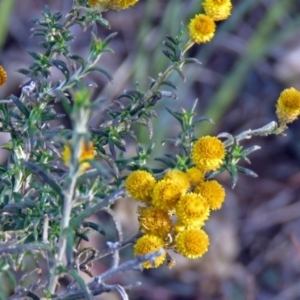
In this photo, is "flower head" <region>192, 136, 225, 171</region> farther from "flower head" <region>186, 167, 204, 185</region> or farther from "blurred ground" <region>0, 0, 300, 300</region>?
"blurred ground" <region>0, 0, 300, 300</region>

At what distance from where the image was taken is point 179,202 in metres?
1.30

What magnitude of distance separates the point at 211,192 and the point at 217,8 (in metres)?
0.43

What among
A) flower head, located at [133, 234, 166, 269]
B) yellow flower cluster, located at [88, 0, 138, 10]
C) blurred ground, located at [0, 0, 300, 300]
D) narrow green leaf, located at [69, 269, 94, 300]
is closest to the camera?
narrow green leaf, located at [69, 269, 94, 300]

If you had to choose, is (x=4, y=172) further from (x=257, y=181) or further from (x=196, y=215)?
(x=257, y=181)

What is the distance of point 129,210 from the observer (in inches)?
143

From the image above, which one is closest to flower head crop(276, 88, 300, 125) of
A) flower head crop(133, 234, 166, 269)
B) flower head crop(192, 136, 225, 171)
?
flower head crop(192, 136, 225, 171)

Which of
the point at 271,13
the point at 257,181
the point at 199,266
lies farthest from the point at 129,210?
the point at 271,13

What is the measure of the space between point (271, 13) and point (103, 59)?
104 centimetres

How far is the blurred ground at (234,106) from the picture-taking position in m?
3.62

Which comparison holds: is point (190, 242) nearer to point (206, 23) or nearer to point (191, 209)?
point (191, 209)

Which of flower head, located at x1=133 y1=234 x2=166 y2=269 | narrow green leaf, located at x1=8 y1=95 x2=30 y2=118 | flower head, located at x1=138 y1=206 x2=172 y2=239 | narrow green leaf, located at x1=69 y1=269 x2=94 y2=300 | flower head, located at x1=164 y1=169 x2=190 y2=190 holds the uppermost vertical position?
narrow green leaf, located at x1=8 y1=95 x2=30 y2=118

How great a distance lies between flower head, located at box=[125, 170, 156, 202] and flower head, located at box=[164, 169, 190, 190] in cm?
4

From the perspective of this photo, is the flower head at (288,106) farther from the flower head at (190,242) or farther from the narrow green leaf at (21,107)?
the narrow green leaf at (21,107)

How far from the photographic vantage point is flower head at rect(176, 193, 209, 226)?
128 cm
